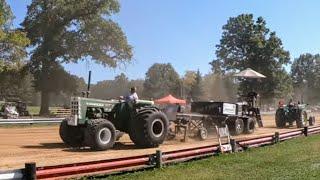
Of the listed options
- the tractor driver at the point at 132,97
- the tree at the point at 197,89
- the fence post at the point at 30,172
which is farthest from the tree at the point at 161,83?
the fence post at the point at 30,172

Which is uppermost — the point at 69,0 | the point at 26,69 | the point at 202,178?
the point at 69,0

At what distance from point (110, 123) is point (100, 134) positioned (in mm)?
496

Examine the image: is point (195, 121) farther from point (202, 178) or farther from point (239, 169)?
point (202, 178)

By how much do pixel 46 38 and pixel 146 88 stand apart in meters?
71.2

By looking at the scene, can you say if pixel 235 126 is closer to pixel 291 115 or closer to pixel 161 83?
pixel 291 115

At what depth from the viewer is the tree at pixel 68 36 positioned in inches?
2197

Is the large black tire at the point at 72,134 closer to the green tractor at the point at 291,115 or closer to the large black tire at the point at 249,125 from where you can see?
the large black tire at the point at 249,125

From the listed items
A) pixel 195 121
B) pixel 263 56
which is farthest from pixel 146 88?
pixel 195 121

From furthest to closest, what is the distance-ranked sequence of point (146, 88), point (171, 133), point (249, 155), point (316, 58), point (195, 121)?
point (316, 58), point (146, 88), point (195, 121), point (171, 133), point (249, 155)

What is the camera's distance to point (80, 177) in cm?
1147

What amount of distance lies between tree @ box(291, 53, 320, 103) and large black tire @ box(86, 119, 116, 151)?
12483 centimetres

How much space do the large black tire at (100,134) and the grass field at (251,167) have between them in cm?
345

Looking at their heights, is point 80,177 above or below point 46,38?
below

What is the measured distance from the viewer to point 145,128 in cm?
1780
